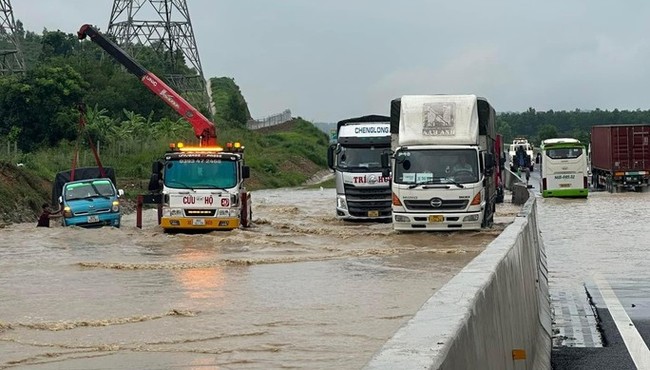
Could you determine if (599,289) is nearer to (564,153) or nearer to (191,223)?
(191,223)

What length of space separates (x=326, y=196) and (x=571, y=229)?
2622 centimetres

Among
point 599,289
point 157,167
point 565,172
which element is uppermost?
point 157,167

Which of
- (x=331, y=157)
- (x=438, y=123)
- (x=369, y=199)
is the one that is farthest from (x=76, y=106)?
(x=438, y=123)

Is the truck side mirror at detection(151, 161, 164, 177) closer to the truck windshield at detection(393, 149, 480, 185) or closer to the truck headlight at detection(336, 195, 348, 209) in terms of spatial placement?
the truck windshield at detection(393, 149, 480, 185)

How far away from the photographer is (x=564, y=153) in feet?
177

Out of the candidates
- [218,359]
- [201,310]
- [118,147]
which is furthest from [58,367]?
[118,147]

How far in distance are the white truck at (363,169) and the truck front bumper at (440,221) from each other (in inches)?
226

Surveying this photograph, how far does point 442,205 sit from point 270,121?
9959 cm

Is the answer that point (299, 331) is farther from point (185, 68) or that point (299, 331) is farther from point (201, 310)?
point (185, 68)

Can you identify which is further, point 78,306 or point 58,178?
point 58,178

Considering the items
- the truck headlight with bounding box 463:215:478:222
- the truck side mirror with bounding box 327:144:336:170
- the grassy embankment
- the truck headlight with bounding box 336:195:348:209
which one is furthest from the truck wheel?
the grassy embankment

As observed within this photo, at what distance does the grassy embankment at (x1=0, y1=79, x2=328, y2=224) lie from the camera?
42.1m

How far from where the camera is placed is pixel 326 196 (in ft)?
190

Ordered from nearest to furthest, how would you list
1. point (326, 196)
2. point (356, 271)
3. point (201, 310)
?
1. point (201, 310)
2. point (356, 271)
3. point (326, 196)
